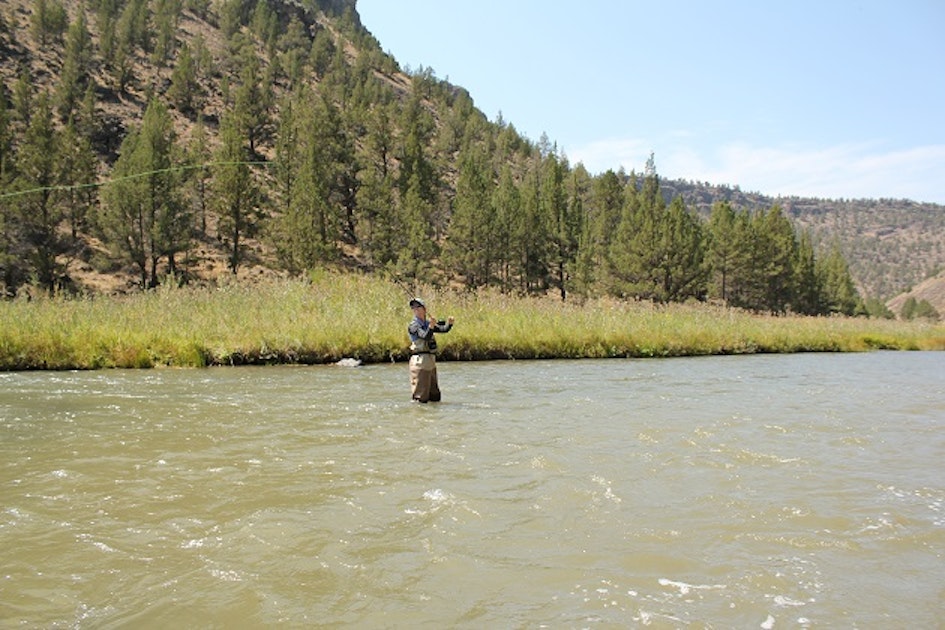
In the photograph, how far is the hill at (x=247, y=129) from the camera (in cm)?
4144

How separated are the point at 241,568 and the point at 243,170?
134 ft

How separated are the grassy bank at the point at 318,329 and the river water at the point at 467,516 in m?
5.29

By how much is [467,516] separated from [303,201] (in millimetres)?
38178

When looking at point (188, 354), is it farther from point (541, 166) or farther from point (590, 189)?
point (541, 166)

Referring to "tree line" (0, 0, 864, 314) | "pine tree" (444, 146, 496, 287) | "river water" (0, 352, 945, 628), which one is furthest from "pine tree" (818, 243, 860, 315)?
"river water" (0, 352, 945, 628)

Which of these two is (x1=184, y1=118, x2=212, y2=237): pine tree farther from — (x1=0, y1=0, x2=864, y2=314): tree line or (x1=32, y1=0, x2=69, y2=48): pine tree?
(x1=32, y1=0, x2=69, y2=48): pine tree

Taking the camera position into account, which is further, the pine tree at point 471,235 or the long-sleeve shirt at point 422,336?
the pine tree at point 471,235

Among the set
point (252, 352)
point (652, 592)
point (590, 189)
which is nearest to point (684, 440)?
point (652, 592)

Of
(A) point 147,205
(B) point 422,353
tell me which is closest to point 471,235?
(A) point 147,205

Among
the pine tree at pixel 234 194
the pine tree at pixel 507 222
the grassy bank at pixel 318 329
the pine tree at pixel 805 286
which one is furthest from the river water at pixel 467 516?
the pine tree at pixel 805 286

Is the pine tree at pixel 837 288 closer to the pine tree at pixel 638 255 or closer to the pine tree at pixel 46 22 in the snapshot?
the pine tree at pixel 638 255

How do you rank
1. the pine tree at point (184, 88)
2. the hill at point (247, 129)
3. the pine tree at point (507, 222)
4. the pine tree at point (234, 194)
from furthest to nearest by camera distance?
the pine tree at point (184, 88) < the pine tree at point (507, 222) < the hill at point (247, 129) < the pine tree at point (234, 194)

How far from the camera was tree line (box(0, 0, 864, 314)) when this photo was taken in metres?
37.1

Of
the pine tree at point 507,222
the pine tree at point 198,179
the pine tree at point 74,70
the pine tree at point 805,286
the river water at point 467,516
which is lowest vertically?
the river water at point 467,516
